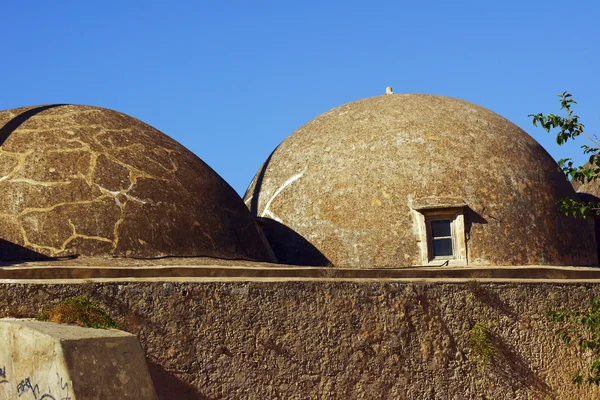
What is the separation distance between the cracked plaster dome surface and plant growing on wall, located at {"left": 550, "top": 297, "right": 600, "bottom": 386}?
3.57 m

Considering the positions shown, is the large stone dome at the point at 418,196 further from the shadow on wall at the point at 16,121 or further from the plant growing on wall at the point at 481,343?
the shadow on wall at the point at 16,121

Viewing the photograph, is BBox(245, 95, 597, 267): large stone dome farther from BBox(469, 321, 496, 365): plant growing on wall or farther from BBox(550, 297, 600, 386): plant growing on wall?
BBox(469, 321, 496, 365): plant growing on wall

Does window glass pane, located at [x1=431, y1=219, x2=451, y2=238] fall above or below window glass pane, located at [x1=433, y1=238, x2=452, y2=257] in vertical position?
above

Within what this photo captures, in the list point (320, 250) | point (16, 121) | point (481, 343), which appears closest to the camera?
point (481, 343)

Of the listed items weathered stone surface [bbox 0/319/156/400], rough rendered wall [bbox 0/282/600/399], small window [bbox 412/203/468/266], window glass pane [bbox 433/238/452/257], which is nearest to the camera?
weathered stone surface [bbox 0/319/156/400]

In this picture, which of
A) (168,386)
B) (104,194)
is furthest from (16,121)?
(168,386)

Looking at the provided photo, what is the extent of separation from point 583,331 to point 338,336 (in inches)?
114

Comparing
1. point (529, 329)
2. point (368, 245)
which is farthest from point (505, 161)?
point (529, 329)

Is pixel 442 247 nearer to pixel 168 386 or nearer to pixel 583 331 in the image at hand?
pixel 583 331

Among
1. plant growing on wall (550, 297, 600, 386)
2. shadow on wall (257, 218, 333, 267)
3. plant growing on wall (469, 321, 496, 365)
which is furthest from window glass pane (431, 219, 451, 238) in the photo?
plant growing on wall (469, 321, 496, 365)

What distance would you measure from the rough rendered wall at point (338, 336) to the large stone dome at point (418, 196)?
3069 millimetres

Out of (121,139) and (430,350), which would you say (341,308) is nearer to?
(430,350)

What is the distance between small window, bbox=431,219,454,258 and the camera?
516 inches

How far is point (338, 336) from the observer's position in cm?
877
